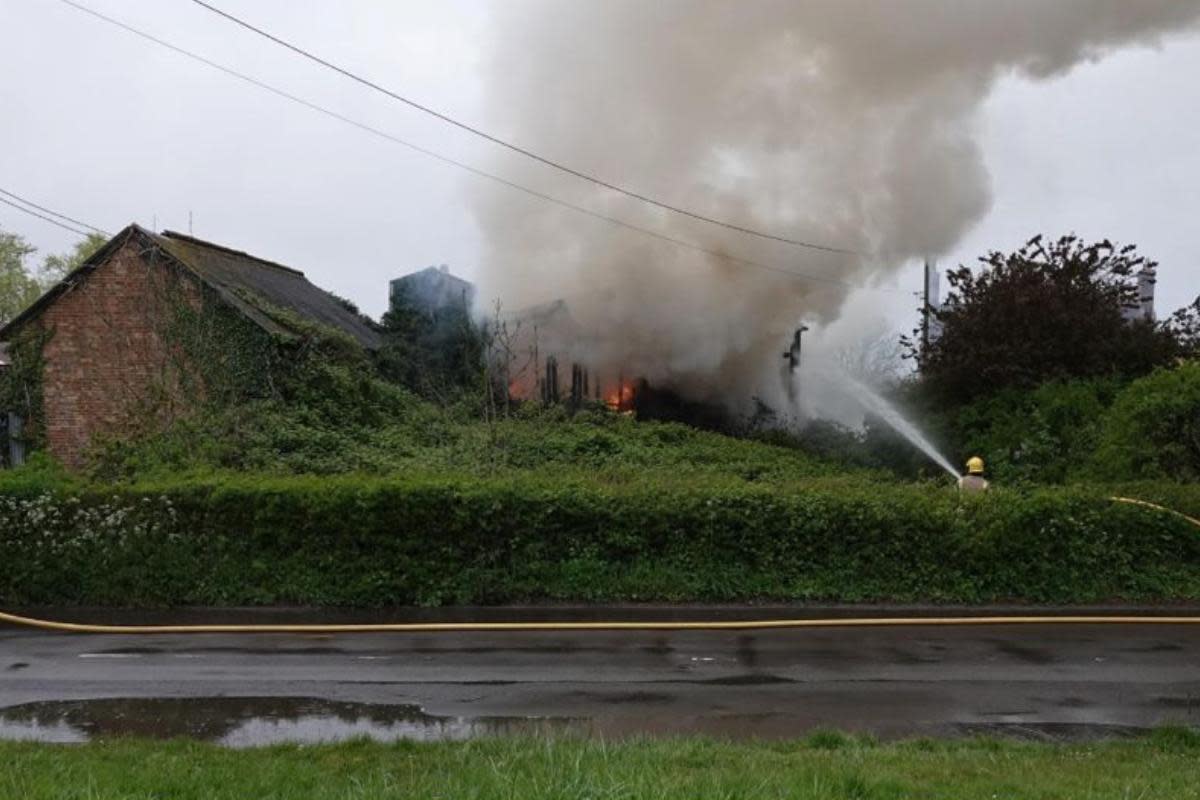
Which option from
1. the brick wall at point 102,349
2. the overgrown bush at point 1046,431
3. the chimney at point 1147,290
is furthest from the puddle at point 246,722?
the chimney at point 1147,290

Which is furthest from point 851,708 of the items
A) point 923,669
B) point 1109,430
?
point 1109,430

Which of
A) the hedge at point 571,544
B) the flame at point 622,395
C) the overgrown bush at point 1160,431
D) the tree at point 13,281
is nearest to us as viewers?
the hedge at point 571,544

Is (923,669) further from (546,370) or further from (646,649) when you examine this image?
(546,370)

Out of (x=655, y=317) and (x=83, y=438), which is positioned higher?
(x=655, y=317)

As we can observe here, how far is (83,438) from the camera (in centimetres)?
1841

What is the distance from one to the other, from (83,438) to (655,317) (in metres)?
12.1

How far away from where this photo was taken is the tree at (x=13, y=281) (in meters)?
45.8

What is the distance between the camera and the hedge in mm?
10680

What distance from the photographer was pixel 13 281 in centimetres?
4634

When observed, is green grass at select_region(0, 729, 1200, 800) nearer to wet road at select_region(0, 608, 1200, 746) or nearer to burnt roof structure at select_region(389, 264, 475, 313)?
wet road at select_region(0, 608, 1200, 746)

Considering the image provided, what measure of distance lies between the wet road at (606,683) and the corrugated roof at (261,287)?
29.1ft

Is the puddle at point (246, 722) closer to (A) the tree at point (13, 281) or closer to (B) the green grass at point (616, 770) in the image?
(B) the green grass at point (616, 770)

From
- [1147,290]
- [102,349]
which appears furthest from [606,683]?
[1147,290]

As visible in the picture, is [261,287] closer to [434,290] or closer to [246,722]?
[434,290]
